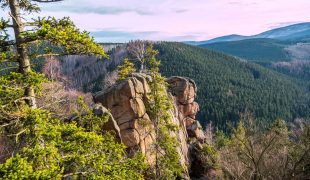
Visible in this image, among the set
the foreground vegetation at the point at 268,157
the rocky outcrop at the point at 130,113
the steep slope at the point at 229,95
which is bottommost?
the steep slope at the point at 229,95

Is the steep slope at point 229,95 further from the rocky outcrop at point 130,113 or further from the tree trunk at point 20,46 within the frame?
the tree trunk at point 20,46

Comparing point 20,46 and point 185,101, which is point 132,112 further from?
point 20,46

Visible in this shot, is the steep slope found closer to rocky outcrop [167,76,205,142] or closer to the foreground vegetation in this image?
rocky outcrop [167,76,205,142]

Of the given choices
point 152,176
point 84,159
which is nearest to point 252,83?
point 152,176

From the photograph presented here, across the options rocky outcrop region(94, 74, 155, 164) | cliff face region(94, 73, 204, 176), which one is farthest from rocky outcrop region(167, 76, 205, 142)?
rocky outcrop region(94, 74, 155, 164)

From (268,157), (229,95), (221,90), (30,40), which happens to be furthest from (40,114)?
(221,90)

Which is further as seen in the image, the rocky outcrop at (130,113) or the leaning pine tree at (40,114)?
the rocky outcrop at (130,113)

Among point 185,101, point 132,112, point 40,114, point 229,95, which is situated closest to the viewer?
point 40,114

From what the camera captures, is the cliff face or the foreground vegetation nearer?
the foreground vegetation

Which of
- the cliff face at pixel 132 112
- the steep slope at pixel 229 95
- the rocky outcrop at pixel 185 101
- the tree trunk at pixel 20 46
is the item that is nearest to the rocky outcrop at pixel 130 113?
the cliff face at pixel 132 112

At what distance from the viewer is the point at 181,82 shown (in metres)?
41.8

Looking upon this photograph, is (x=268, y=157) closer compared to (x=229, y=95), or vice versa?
(x=268, y=157)

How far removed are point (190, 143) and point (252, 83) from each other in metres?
168

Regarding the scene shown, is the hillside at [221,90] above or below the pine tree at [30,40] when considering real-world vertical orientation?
below
